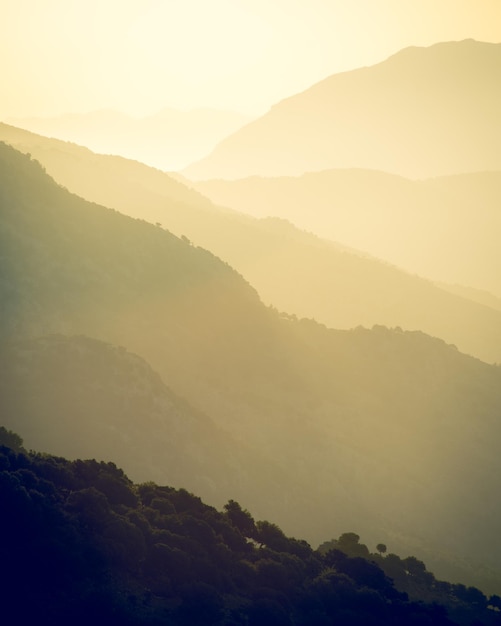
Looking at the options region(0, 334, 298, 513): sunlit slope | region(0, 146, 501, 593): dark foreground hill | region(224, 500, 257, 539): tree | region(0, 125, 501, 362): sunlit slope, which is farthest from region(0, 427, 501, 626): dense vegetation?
region(0, 125, 501, 362): sunlit slope

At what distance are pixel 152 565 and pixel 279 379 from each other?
6053 cm

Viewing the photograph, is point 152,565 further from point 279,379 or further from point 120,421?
point 279,379

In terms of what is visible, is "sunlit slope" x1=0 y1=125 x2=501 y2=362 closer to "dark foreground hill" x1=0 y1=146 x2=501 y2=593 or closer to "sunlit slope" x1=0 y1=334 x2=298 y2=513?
"dark foreground hill" x1=0 y1=146 x2=501 y2=593

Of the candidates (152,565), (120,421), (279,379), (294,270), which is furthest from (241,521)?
(294,270)

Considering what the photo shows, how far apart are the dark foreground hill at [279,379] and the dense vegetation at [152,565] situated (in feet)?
75.7

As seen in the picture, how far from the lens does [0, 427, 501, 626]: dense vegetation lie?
37406 millimetres

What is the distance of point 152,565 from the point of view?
42875 mm

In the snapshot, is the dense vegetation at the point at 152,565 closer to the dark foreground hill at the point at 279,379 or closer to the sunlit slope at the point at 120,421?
the sunlit slope at the point at 120,421

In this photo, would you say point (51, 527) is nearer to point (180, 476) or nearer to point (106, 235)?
point (180, 476)

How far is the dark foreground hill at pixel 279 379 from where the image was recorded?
84438 mm

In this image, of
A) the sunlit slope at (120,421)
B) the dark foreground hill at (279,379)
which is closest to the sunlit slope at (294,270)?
the dark foreground hill at (279,379)

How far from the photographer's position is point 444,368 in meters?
120

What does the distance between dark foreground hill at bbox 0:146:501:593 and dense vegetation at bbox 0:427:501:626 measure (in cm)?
2308

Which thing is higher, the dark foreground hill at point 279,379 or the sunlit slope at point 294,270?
the sunlit slope at point 294,270
